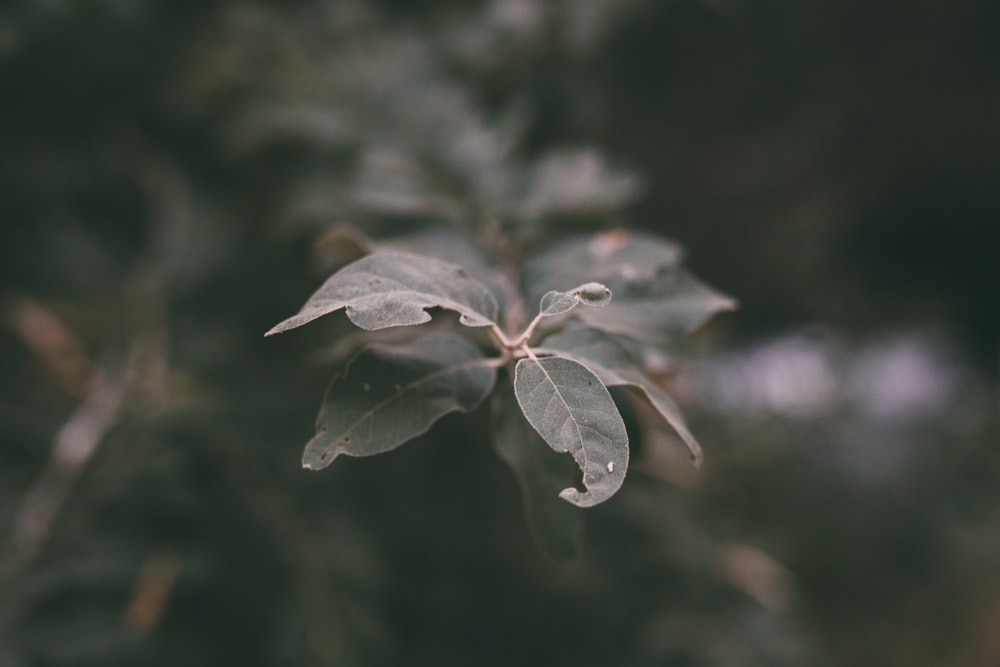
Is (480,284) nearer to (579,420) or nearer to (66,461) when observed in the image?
(579,420)

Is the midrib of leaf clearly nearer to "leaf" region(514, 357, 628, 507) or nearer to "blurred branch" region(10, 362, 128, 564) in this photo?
"leaf" region(514, 357, 628, 507)

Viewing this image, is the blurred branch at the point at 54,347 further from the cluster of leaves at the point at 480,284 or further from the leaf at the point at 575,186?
the leaf at the point at 575,186

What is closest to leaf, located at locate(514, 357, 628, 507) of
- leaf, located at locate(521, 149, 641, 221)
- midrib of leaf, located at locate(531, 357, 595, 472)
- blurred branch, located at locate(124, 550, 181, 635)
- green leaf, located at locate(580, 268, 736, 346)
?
midrib of leaf, located at locate(531, 357, 595, 472)

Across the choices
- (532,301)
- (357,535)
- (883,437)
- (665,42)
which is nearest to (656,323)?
(532,301)

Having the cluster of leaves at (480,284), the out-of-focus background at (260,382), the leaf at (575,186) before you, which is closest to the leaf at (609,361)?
the cluster of leaves at (480,284)

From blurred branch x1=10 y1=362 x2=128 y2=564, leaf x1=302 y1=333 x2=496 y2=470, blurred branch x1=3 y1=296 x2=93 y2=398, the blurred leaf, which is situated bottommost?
blurred branch x1=10 y1=362 x2=128 y2=564

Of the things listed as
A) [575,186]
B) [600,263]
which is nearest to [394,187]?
[575,186]
